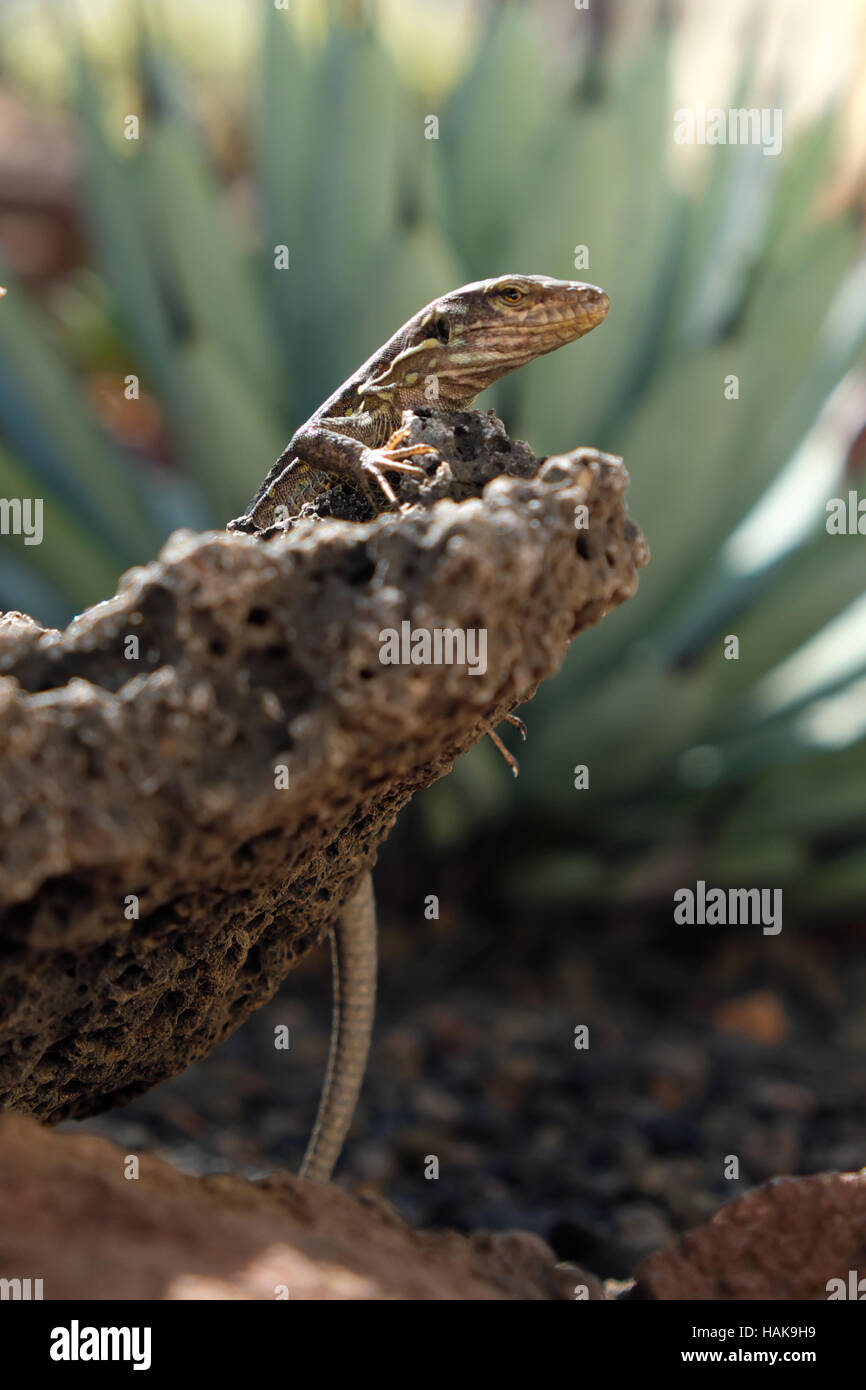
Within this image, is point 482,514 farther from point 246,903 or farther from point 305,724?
point 246,903

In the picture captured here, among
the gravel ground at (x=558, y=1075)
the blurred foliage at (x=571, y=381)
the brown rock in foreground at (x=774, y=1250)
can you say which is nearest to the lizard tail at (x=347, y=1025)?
the gravel ground at (x=558, y=1075)

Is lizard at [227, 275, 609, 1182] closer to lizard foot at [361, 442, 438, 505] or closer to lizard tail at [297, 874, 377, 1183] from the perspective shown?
lizard tail at [297, 874, 377, 1183]
